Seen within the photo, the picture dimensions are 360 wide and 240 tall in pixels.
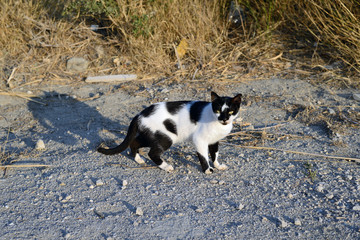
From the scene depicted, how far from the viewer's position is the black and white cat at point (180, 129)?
3.65 meters

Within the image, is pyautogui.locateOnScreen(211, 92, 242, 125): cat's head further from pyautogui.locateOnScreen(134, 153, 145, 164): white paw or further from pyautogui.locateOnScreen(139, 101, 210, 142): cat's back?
pyautogui.locateOnScreen(134, 153, 145, 164): white paw

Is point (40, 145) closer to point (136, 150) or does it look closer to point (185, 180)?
point (136, 150)

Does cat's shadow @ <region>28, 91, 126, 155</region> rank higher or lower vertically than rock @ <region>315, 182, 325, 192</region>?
lower

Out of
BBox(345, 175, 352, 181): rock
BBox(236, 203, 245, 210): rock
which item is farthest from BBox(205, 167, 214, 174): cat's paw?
BBox(345, 175, 352, 181): rock

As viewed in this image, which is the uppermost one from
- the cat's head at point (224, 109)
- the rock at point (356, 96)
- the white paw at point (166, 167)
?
the cat's head at point (224, 109)

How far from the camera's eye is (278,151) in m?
4.12

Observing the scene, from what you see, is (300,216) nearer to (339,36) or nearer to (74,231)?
(74,231)

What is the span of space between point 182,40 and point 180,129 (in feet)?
9.93

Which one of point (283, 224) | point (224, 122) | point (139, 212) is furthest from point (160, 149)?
point (283, 224)

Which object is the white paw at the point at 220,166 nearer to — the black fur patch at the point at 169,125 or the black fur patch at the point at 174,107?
the black fur patch at the point at 169,125

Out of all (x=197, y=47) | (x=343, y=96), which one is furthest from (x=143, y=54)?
(x=343, y=96)

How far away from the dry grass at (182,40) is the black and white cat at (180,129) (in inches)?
94.6

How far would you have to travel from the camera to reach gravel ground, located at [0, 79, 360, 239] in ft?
9.65

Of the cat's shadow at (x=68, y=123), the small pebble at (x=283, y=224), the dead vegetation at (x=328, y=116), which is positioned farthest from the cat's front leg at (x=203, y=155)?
the dead vegetation at (x=328, y=116)
